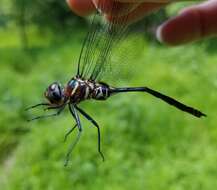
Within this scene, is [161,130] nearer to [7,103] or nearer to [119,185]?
[119,185]

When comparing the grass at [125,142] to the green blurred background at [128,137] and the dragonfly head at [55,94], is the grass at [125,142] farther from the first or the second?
the dragonfly head at [55,94]

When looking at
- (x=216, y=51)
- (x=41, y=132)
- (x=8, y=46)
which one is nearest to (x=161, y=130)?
(x=41, y=132)

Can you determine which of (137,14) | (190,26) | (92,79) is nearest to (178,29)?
(190,26)

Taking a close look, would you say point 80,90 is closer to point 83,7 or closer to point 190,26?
point 83,7

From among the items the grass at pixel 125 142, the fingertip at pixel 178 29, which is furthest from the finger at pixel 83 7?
the grass at pixel 125 142

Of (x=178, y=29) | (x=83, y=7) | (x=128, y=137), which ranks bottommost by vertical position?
(x=128, y=137)

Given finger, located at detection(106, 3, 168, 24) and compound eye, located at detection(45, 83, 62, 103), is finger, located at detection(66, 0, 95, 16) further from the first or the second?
compound eye, located at detection(45, 83, 62, 103)
